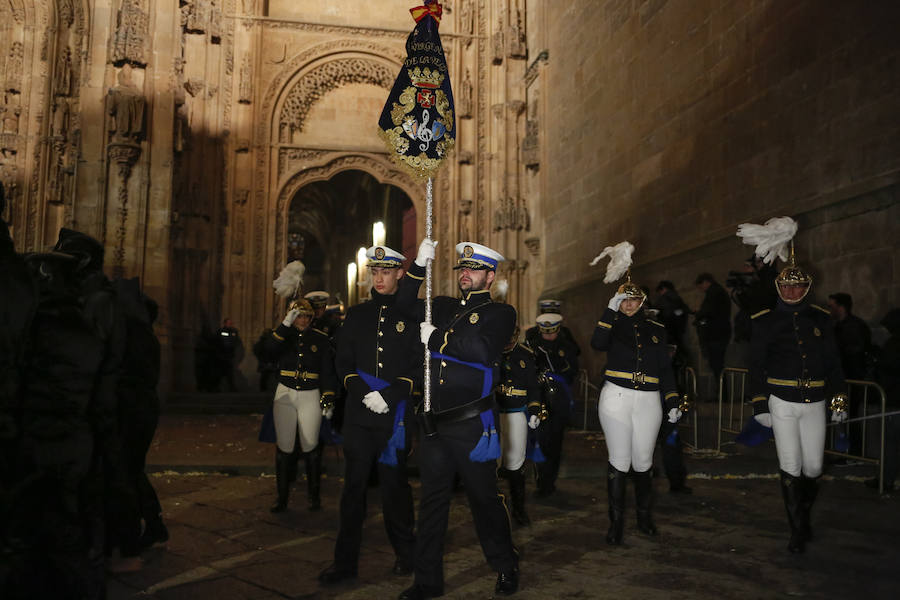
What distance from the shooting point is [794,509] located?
5.42m

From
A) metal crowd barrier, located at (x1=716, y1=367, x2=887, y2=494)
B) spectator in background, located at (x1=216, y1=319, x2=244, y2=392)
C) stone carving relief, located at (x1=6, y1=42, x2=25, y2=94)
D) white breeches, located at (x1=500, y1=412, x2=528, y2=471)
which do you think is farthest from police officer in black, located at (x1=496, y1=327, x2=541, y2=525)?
stone carving relief, located at (x1=6, y1=42, x2=25, y2=94)

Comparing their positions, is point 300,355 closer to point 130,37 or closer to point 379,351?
point 379,351

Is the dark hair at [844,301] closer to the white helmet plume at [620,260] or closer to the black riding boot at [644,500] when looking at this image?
the white helmet plume at [620,260]

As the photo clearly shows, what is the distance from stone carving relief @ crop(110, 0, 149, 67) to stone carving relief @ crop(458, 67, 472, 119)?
945 centimetres

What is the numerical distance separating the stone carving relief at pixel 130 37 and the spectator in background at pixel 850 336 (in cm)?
1258

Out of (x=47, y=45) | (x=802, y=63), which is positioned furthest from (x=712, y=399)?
(x=47, y=45)

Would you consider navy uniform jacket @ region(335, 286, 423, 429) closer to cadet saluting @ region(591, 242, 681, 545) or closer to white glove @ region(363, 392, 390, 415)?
white glove @ region(363, 392, 390, 415)

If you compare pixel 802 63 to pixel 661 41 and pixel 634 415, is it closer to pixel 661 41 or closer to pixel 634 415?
pixel 661 41

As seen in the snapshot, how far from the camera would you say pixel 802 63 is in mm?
10258

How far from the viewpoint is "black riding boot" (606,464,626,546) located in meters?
5.57

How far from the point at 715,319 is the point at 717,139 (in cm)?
313

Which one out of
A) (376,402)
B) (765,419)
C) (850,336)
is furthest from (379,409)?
(850,336)

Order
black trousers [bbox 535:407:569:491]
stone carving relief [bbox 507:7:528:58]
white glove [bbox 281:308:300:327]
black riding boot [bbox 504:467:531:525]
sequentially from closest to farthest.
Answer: black riding boot [bbox 504:467:531:525], white glove [bbox 281:308:300:327], black trousers [bbox 535:407:569:491], stone carving relief [bbox 507:7:528:58]

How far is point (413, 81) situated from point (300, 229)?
3778cm
